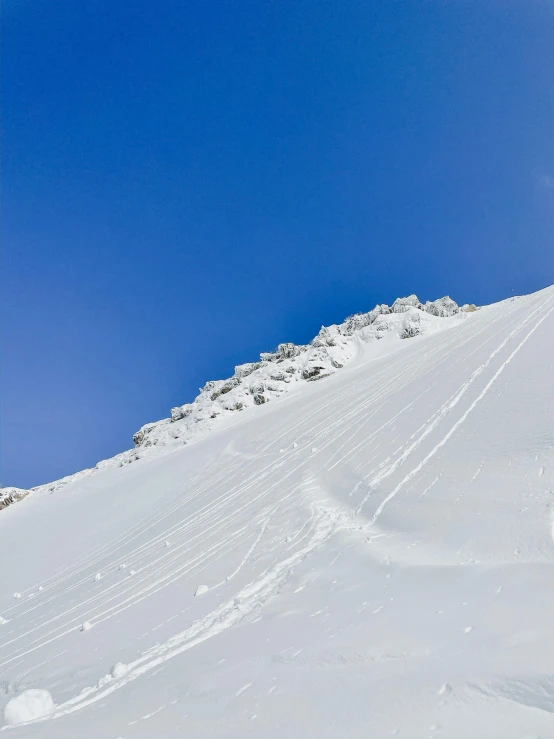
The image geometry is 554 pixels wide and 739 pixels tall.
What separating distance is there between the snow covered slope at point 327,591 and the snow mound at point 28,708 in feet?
0.05

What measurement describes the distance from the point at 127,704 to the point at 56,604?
5167mm

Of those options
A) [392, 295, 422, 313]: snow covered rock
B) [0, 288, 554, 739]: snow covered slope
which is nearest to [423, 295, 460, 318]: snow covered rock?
[392, 295, 422, 313]: snow covered rock

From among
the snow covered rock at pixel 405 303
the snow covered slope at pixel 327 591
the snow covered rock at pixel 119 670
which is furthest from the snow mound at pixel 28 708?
the snow covered rock at pixel 405 303

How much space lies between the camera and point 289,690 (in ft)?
9.89

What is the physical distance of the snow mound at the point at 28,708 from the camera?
364cm

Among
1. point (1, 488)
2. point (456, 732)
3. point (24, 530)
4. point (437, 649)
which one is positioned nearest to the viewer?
point (456, 732)

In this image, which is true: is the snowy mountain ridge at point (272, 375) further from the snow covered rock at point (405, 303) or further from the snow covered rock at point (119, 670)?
the snow covered rock at point (119, 670)

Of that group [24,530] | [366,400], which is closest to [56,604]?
[24,530]

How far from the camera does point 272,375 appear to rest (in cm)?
2508

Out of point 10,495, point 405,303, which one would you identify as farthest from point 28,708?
point 405,303

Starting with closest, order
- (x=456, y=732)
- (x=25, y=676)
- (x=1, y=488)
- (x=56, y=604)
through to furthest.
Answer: (x=456, y=732) → (x=25, y=676) → (x=56, y=604) → (x=1, y=488)

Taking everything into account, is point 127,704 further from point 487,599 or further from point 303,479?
point 303,479

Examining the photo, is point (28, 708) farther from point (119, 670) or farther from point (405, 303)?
point (405, 303)

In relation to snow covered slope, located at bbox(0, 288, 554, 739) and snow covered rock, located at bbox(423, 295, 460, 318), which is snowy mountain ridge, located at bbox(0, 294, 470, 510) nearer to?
snow covered rock, located at bbox(423, 295, 460, 318)
